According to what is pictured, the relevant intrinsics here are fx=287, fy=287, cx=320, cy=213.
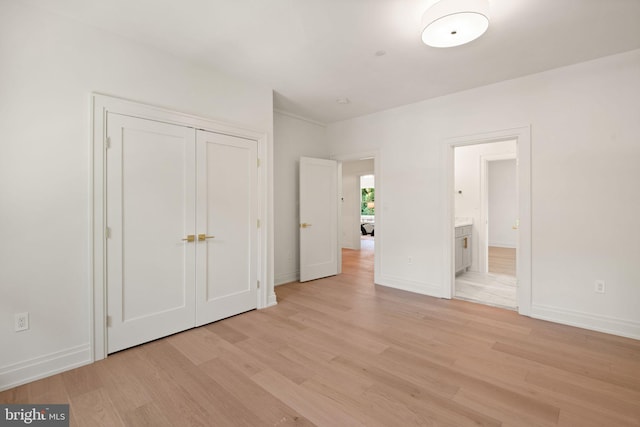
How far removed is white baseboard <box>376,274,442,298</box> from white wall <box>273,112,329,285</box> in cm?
150

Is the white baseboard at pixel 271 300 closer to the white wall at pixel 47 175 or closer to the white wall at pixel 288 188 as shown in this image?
the white wall at pixel 288 188

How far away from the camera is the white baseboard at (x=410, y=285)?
410 cm

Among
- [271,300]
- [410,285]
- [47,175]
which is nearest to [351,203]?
[410,285]

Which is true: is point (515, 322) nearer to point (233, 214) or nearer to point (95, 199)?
point (233, 214)

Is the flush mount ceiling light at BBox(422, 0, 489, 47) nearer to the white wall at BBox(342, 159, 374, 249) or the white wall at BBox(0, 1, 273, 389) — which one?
the white wall at BBox(0, 1, 273, 389)

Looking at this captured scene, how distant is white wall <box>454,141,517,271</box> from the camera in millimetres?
5309

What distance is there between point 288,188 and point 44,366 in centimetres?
348

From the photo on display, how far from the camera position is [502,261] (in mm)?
6473

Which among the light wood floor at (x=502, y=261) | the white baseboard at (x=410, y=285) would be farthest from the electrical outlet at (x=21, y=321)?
the light wood floor at (x=502, y=261)

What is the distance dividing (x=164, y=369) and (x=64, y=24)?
2.86 m

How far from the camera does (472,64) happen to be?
10.1ft

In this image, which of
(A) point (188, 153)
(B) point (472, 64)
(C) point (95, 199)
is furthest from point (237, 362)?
(B) point (472, 64)

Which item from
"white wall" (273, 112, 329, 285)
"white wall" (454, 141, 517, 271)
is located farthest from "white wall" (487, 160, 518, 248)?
"white wall" (273, 112, 329, 285)

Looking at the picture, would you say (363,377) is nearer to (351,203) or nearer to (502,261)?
(502,261)
